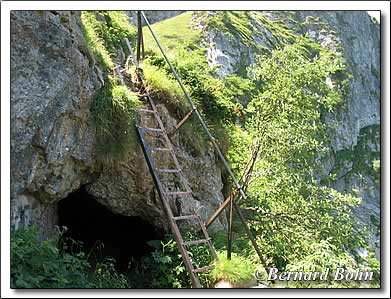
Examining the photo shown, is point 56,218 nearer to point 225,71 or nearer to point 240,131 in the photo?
point 240,131

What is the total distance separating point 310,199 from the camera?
5.33 m

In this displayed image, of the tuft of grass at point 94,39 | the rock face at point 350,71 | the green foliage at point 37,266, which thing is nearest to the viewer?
the green foliage at point 37,266

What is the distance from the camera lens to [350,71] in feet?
37.3

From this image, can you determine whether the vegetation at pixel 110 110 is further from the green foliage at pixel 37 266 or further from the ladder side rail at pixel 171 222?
the green foliage at pixel 37 266

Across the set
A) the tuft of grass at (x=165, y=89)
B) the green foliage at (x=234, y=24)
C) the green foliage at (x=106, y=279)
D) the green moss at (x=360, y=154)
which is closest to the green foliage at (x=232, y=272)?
the green foliage at (x=106, y=279)

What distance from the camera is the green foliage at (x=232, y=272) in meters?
4.09

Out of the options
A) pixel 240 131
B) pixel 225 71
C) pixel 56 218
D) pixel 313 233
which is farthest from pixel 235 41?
pixel 56 218

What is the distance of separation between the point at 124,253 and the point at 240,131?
2.31 metres

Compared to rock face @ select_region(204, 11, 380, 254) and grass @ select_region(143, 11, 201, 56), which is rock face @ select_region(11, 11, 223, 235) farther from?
grass @ select_region(143, 11, 201, 56)

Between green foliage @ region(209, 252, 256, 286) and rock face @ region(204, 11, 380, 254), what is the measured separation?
2.81 m

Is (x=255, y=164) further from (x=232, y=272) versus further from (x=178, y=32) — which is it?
(x=178, y=32)

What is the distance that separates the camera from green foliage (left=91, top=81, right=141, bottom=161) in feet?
Answer: 14.2

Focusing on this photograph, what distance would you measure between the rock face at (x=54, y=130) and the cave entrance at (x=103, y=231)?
548mm
